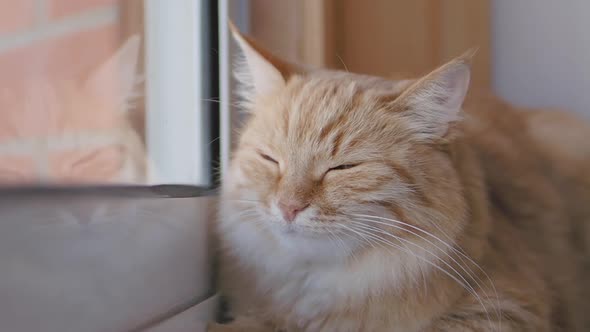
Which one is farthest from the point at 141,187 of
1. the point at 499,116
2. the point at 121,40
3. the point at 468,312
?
the point at 499,116

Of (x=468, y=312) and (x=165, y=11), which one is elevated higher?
(x=165, y=11)

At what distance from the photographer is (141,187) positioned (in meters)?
1.03

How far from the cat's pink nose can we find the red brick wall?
16.0 inches

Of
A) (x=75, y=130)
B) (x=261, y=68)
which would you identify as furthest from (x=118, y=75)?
(x=261, y=68)

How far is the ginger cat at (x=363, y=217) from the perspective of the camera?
101 cm

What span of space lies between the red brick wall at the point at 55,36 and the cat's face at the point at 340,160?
277 mm

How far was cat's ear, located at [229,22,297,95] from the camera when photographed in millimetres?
1130

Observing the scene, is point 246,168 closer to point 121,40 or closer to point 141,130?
point 141,130

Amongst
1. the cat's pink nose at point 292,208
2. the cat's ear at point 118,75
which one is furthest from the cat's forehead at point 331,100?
the cat's ear at point 118,75

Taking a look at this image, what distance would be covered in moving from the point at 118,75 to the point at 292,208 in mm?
404

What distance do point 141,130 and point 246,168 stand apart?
231mm

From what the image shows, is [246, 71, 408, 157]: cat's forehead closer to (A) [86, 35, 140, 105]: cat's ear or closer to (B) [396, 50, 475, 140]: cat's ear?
(B) [396, 50, 475, 140]: cat's ear

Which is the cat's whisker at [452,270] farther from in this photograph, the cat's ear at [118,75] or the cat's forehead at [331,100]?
the cat's ear at [118,75]

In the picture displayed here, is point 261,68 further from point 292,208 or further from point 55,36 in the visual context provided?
point 55,36
